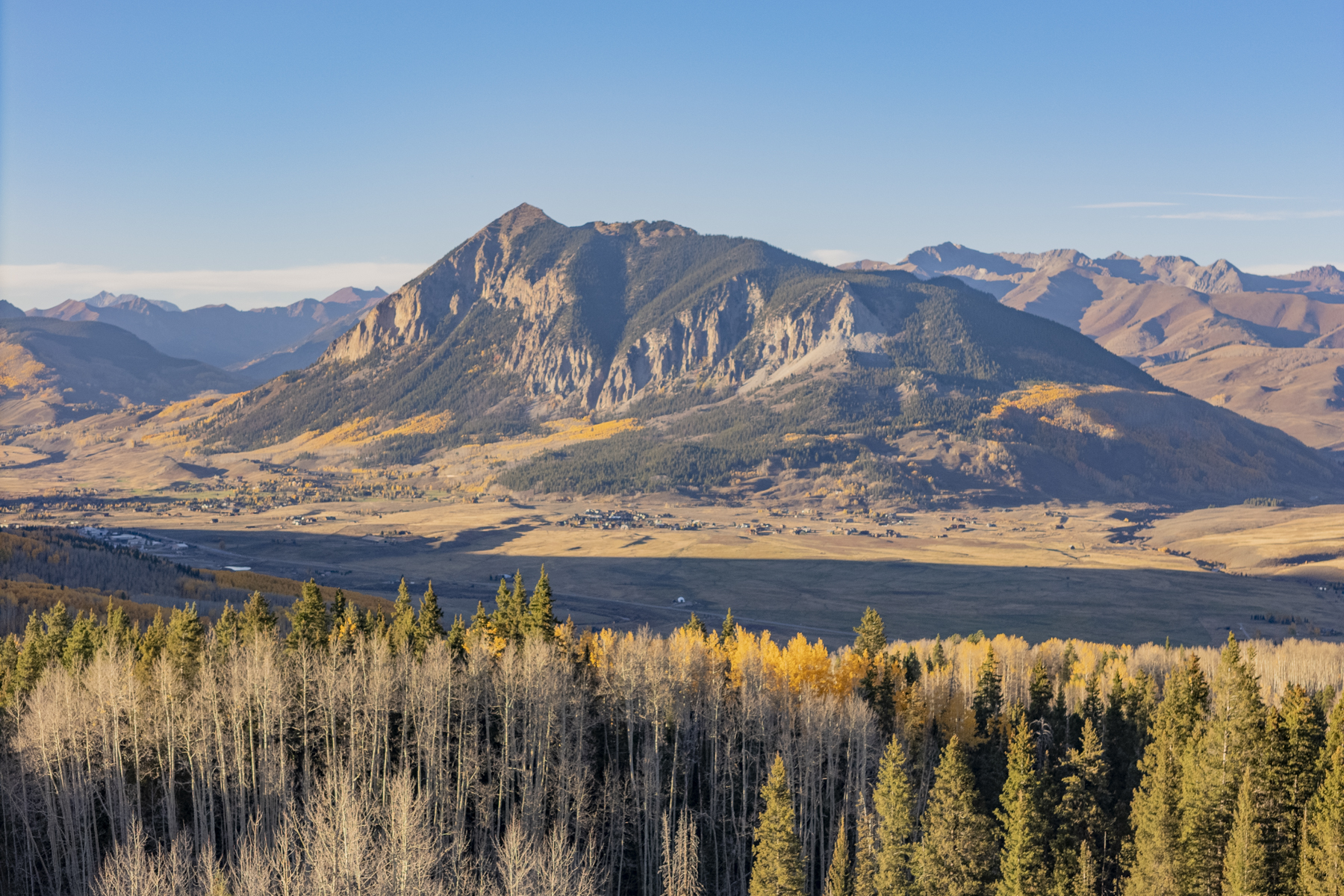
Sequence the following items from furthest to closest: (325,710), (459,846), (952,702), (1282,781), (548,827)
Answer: (952,702) → (548,827) → (325,710) → (459,846) → (1282,781)

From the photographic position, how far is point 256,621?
9312cm

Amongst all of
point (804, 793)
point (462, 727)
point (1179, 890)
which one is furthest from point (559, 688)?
point (1179, 890)

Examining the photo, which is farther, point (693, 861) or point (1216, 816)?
point (693, 861)

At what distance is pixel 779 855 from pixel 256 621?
50.1 metres

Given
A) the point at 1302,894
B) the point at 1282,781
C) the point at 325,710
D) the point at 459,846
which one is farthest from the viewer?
the point at 325,710

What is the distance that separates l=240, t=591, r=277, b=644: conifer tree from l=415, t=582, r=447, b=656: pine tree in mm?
12315

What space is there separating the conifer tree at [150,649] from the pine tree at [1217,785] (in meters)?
76.0

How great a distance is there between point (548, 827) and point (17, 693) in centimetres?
4212

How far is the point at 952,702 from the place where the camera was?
103812 millimetres

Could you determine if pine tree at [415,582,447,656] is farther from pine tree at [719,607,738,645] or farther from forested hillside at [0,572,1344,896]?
pine tree at [719,607,738,645]

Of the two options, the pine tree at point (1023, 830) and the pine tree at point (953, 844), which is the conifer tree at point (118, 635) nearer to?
the pine tree at point (953, 844)

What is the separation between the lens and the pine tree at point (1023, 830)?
2921 inches

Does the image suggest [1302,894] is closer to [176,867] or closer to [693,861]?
[693,861]

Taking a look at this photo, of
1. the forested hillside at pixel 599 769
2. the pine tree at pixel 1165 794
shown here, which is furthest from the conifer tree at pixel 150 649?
the pine tree at pixel 1165 794
